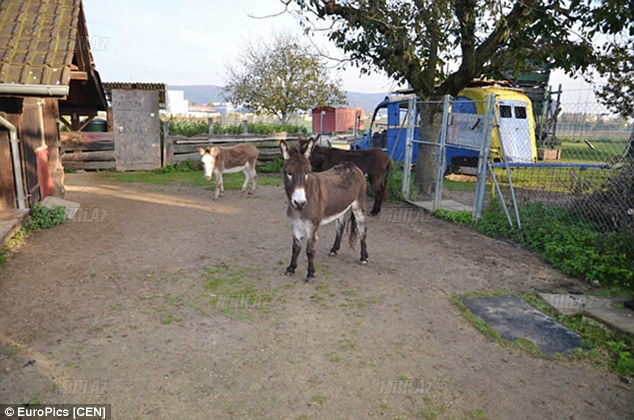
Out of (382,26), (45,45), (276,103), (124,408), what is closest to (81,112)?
(45,45)

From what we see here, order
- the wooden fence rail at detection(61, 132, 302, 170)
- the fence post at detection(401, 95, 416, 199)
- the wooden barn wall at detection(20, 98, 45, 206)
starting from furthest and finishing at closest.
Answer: the wooden fence rail at detection(61, 132, 302, 170), the fence post at detection(401, 95, 416, 199), the wooden barn wall at detection(20, 98, 45, 206)

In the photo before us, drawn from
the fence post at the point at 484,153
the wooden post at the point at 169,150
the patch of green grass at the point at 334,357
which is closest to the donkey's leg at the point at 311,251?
the patch of green grass at the point at 334,357

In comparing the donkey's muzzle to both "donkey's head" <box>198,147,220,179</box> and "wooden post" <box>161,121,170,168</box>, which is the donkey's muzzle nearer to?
"donkey's head" <box>198,147,220,179</box>

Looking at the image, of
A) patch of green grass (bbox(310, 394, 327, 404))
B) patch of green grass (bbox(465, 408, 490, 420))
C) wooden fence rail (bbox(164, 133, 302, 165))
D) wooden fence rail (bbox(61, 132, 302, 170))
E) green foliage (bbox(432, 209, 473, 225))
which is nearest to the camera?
patch of green grass (bbox(465, 408, 490, 420))

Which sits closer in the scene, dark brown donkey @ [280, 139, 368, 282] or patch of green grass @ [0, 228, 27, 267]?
dark brown donkey @ [280, 139, 368, 282]

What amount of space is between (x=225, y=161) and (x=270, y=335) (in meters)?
7.51

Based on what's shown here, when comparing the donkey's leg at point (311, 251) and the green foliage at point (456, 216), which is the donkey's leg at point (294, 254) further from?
the green foliage at point (456, 216)

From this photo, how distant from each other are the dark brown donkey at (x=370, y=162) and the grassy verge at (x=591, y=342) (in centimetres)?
499

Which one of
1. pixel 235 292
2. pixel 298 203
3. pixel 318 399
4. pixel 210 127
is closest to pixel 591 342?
pixel 318 399

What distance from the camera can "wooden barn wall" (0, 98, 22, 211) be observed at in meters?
6.92

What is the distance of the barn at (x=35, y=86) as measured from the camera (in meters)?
5.14

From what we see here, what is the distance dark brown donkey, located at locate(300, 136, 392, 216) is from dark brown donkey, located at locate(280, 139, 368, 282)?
316 cm

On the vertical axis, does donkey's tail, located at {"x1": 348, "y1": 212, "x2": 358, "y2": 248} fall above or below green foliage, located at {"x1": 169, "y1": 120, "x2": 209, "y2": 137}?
below

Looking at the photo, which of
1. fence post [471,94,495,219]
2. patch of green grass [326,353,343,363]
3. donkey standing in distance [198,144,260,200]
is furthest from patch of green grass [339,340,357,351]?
donkey standing in distance [198,144,260,200]
